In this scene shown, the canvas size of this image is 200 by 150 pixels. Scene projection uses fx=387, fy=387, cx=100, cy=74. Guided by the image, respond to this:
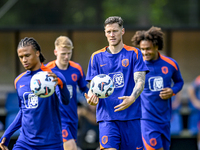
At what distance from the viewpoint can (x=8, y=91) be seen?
41.2ft

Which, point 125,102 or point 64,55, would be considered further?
point 64,55

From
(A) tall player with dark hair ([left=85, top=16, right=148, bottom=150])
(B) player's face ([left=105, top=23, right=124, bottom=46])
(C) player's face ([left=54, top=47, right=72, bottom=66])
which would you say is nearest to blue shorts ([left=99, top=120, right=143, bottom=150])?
(A) tall player with dark hair ([left=85, top=16, right=148, bottom=150])

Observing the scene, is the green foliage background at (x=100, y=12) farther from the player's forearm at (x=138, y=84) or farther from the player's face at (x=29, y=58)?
the player's forearm at (x=138, y=84)

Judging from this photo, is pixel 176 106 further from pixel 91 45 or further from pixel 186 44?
pixel 91 45

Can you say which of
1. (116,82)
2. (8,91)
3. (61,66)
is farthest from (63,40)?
(8,91)

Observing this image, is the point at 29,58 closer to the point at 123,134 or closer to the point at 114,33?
the point at 114,33

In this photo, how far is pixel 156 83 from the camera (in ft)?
20.7

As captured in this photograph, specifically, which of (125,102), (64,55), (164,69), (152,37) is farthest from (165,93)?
(64,55)

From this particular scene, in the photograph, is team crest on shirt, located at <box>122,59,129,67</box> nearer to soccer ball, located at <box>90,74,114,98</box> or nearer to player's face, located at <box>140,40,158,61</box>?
soccer ball, located at <box>90,74,114,98</box>

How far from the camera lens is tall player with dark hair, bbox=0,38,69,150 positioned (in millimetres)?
4949

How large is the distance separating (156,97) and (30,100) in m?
2.21

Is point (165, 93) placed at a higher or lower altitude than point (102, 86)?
lower

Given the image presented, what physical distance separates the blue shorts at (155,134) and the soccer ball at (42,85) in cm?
215

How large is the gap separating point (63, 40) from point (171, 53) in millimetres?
6747
